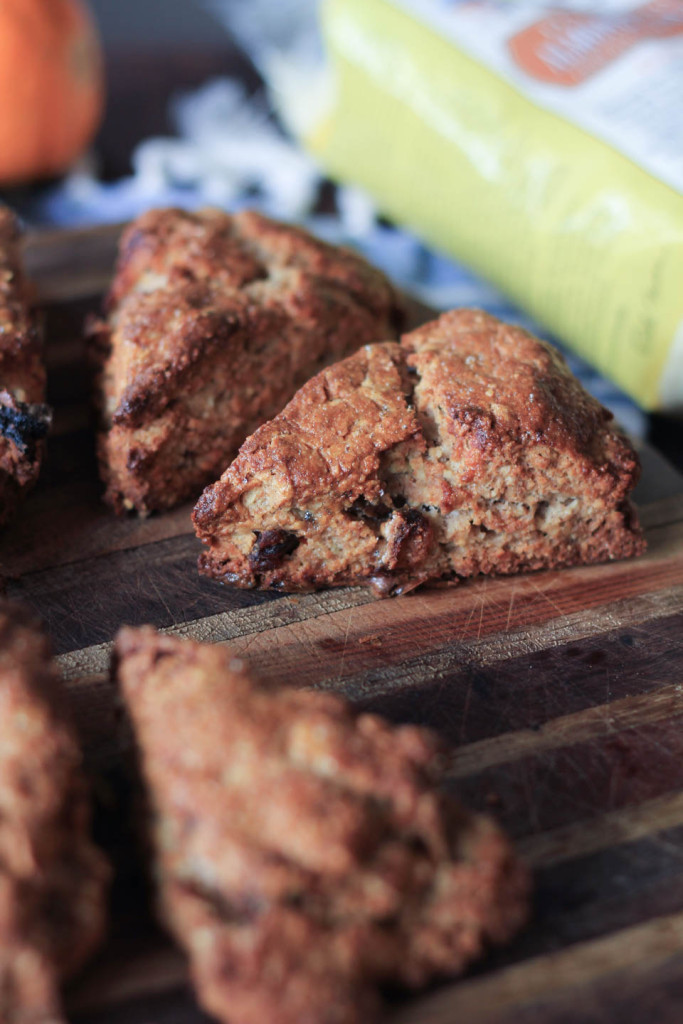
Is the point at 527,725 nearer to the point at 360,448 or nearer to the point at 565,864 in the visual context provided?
the point at 565,864

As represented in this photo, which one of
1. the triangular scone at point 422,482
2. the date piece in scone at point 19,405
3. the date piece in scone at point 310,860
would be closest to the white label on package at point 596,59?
the triangular scone at point 422,482

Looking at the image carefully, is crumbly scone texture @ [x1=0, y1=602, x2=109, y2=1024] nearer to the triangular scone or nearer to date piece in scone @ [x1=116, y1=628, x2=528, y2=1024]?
date piece in scone @ [x1=116, y1=628, x2=528, y2=1024]

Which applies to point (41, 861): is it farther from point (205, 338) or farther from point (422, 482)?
point (205, 338)

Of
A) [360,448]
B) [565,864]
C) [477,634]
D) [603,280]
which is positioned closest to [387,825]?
[565,864]

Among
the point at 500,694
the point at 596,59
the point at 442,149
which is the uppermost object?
the point at 596,59

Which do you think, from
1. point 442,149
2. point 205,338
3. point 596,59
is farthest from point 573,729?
point 442,149

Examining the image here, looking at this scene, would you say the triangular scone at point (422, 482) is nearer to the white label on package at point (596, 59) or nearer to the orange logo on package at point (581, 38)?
the white label on package at point (596, 59)
